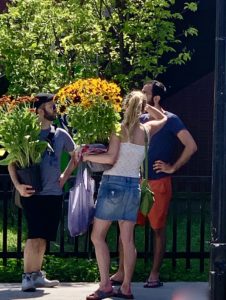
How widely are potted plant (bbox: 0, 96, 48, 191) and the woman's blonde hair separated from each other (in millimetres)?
777

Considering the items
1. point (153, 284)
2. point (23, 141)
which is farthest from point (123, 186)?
point (153, 284)

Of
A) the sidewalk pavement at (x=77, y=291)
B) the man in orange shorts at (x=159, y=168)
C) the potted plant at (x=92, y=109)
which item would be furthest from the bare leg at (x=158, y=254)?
the potted plant at (x=92, y=109)

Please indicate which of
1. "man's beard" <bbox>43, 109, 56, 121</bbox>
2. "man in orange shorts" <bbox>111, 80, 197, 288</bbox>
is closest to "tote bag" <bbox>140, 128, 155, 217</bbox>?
"man in orange shorts" <bbox>111, 80, 197, 288</bbox>

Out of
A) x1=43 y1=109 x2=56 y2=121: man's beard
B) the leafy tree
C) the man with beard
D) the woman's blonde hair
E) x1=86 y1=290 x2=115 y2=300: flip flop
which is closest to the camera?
the woman's blonde hair

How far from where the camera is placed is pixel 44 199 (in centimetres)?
805

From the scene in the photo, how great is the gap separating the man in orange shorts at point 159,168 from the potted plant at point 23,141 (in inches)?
41.7

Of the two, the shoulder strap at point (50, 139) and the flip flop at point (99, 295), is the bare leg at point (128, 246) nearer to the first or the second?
the flip flop at point (99, 295)

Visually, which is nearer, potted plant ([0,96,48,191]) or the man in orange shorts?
Result: potted plant ([0,96,48,191])

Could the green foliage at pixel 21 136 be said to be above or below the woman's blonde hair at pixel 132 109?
below

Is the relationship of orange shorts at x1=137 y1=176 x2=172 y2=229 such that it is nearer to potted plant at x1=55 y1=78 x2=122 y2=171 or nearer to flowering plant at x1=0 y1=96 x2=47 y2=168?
potted plant at x1=55 y1=78 x2=122 y2=171

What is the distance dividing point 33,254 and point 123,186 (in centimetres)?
112

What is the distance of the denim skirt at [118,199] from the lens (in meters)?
7.61

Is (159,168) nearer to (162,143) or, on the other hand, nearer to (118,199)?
(162,143)

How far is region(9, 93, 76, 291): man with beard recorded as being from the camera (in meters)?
8.02
